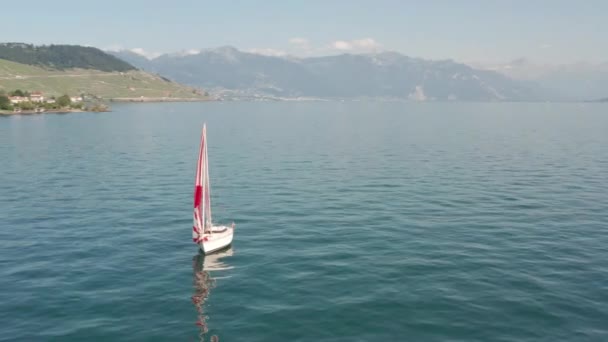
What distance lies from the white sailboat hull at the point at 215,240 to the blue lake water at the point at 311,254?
1389 millimetres

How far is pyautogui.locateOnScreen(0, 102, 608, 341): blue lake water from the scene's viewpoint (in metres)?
35.1

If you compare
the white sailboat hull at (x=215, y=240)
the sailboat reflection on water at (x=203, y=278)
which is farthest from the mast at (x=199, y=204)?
the sailboat reflection on water at (x=203, y=278)

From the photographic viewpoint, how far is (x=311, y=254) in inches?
1967

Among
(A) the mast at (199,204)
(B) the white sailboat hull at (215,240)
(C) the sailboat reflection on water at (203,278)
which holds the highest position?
(A) the mast at (199,204)

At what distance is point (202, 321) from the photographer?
3541cm

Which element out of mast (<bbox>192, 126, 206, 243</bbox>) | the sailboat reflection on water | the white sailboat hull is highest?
mast (<bbox>192, 126, 206, 243</bbox>)

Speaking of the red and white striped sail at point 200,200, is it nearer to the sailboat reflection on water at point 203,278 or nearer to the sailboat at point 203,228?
the sailboat at point 203,228

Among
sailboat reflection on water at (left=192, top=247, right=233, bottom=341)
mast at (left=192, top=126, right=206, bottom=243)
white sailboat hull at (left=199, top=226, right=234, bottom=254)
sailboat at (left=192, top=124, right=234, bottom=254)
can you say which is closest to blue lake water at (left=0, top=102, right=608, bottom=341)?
sailboat reflection on water at (left=192, top=247, right=233, bottom=341)

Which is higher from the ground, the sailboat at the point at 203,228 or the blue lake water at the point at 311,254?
the sailboat at the point at 203,228

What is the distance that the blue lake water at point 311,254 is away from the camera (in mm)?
35125

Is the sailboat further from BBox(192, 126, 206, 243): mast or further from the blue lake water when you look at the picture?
the blue lake water

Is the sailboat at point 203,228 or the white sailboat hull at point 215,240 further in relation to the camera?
the sailboat at point 203,228

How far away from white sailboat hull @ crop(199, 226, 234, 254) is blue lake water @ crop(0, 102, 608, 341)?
4.56 ft

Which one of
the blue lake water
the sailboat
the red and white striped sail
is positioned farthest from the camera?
the red and white striped sail
